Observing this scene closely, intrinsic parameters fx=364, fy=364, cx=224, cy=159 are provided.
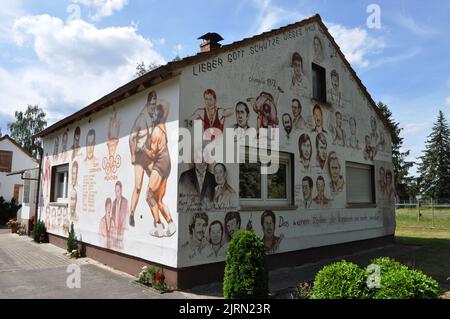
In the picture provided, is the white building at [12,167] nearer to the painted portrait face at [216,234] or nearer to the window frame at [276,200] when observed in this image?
the window frame at [276,200]

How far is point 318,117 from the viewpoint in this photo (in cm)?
1112

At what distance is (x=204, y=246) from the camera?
24.3 ft

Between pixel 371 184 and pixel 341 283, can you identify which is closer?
pixel 341 283

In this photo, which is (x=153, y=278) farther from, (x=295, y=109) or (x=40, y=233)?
(x=40, y=233)

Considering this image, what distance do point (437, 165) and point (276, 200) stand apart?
6376 centimetres

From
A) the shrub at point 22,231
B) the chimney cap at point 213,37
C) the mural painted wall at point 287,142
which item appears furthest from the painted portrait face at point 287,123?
the shrub at point 22,231

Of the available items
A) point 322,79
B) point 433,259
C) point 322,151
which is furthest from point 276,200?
point 433,259

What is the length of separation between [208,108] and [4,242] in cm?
1171

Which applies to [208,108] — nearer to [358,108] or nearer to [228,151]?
[228,151]

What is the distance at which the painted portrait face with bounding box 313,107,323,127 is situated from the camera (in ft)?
36.0

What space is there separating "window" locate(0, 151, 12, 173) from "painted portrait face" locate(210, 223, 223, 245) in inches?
1078

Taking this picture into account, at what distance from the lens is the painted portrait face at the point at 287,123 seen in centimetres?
969

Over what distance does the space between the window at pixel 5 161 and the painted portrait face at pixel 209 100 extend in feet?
89.2
